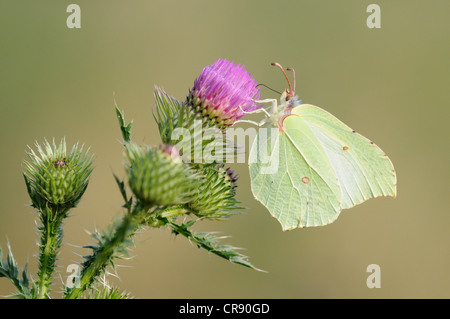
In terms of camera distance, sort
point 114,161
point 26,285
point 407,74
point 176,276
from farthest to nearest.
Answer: point 407,74 < point 114,161 < point 176,276 < point 26,285

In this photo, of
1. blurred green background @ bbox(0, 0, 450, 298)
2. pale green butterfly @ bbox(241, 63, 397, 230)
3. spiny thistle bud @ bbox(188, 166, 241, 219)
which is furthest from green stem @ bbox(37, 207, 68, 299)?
blurred green background @ bbox(0, 0, 450, 298)

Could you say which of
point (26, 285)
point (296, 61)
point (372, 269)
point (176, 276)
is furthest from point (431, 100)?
point (26, 285)

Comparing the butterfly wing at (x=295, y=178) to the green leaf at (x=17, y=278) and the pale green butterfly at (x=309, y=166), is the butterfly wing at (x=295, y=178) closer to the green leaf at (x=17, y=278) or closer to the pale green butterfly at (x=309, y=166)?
the pale green butterfly at (x=309, y=166)

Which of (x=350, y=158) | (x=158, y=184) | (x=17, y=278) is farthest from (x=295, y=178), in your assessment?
(x=17, y=278)

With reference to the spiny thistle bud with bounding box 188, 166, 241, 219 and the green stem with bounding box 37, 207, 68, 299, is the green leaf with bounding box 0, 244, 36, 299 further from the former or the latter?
the spiny thistle bud with bounding box 188, 166, 241, 219

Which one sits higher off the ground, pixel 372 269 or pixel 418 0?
pixel 418 0

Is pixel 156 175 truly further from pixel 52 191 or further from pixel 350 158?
pixel 350 158

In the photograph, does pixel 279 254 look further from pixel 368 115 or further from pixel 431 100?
pixel 431 100
